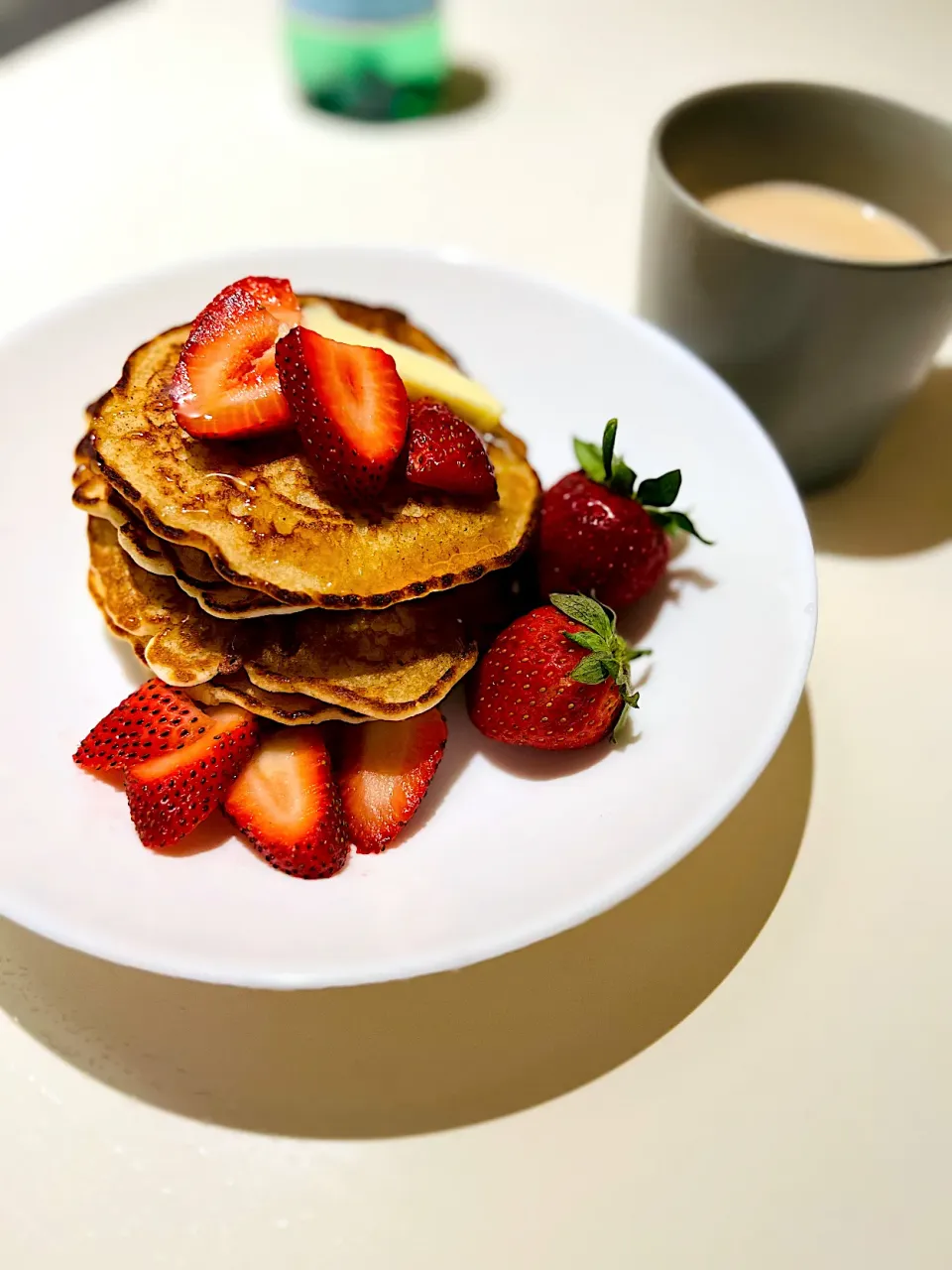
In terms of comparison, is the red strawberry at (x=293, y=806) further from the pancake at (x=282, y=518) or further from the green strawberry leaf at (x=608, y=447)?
the green strawberry leaf at (x=608, y=447)

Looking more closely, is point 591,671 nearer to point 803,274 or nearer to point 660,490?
point 660,490

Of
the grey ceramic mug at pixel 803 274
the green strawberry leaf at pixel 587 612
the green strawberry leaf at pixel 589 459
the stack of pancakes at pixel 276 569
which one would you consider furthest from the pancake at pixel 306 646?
the grey ceramic mug at pixel 803 274

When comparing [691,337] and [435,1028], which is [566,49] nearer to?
[691,337]

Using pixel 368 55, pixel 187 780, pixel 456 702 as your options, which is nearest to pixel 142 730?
pixel 187 780

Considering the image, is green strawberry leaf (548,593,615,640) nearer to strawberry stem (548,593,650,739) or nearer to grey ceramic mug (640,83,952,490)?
strawberry stem (548,593,650,739)

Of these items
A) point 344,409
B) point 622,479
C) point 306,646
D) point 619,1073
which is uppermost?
point 344,409

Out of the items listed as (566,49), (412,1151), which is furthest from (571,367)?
(566,49)
